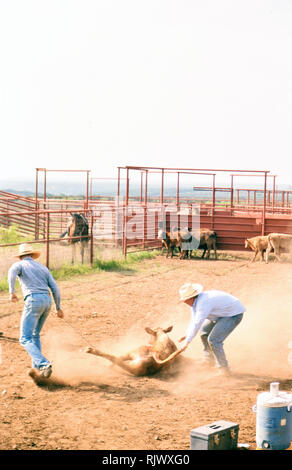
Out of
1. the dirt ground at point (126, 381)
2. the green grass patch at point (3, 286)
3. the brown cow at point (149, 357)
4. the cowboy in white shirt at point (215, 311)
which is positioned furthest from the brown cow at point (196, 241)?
the cowboy in white shirt at point (215, 311)

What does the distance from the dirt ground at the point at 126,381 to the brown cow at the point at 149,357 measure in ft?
0.43

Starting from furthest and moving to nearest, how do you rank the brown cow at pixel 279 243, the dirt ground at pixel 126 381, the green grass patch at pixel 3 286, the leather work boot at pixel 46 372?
the brown cow at pixel 279 243, the green grass patch at pixel 3 286, the leather work boot at pixel 46 372, the dirt ground at pixel 126 381

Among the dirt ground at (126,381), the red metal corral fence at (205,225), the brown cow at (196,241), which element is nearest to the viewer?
the dirt ground at (126,381)

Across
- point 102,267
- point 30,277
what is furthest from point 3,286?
point 30,277

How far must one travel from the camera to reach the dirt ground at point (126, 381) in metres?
5.28

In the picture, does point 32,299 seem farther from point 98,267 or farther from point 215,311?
point 98,267

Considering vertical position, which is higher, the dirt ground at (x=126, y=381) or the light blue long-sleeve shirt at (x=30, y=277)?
the light blue long-sleeve shirt at (x=30, y=277)

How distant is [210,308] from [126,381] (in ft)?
4.13

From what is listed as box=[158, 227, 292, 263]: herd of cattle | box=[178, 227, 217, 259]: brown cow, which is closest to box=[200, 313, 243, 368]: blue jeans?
box=[158, 227, 292, 263]: herd of cattle

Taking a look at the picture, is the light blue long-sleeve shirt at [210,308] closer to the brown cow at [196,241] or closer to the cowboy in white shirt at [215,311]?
the cowboy in white shirt at [215,311]

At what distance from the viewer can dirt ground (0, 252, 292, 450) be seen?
17.3 feet

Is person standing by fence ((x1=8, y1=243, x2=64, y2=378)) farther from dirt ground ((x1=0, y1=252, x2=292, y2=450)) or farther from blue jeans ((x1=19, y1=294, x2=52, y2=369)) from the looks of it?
dirt ground ((x1=0, y1=252, x2=292, y2=450))

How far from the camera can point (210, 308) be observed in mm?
6840
